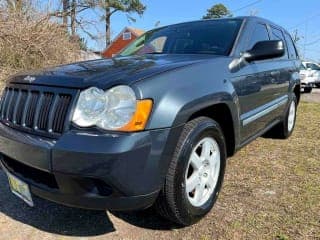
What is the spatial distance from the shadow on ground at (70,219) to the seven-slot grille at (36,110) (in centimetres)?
85

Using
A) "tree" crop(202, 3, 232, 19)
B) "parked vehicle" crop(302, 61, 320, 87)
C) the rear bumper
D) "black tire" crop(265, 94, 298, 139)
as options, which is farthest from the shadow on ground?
"tree" crop(202, 3, 232, 19)

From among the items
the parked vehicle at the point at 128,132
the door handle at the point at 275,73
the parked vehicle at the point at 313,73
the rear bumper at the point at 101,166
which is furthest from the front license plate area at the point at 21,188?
the parked vehicle at the point at 313,73

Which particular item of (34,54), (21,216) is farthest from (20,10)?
(21,216)

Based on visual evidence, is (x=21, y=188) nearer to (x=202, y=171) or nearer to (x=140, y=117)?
(x=140, y=117)

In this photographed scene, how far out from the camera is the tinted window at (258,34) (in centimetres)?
405

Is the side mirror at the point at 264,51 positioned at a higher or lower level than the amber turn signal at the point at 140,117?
higher

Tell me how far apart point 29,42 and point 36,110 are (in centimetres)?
856

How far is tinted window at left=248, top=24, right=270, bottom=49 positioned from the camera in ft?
13.3

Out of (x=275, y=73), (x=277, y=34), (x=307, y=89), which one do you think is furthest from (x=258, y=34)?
(x=307, y=89)

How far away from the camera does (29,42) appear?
10508 millimetres

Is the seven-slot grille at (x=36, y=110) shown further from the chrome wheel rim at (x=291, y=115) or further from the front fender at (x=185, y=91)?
the chrome wheel rim at (x=291, y=115)

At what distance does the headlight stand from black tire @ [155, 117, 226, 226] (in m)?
0.42

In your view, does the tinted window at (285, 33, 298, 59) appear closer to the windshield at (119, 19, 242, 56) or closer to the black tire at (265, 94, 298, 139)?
the black tire at (265, 94, 298, 139)

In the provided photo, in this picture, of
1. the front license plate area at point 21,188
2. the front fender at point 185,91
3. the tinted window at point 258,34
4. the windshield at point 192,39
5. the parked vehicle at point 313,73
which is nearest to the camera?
the front fender at point 185,91
